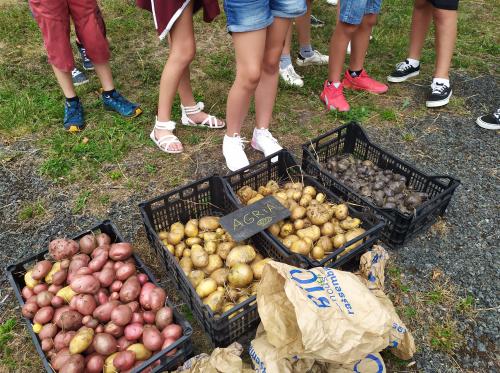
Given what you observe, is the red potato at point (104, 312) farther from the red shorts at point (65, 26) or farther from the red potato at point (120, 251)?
the red shorts at point (65, 26)

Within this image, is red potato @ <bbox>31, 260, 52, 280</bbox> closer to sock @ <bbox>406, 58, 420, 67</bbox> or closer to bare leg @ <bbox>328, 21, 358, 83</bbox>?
bare leg @ <bbox>328, 21, 358, 83</bbox>

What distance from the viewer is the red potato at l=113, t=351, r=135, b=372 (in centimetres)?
174

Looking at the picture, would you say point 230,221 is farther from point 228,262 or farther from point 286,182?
point 286,182

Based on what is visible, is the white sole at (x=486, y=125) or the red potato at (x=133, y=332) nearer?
the red potato at (x=133, y=332)

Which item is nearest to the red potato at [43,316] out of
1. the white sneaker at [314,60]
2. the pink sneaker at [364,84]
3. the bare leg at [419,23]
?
the pink sneaker at [364,84]

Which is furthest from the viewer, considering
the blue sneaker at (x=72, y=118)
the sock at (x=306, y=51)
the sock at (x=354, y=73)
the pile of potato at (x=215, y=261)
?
the sock at (x=306, y=51)

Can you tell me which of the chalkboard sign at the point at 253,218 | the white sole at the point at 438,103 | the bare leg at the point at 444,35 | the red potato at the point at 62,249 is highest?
the bare leg at the point at 444,35

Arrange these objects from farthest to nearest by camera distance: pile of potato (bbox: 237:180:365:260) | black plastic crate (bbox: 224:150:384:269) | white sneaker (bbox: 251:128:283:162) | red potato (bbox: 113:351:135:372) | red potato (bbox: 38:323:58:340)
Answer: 1. white sneaker (bbox: 251:128:283:162)
2. pile of potato (bbox: 237:180:365:260)
3. black plastic crate (bbox: 224:150:384:269)
4. red potato (bbox: 38:323:58:340)
5. red potato (bbox: 113:351:135:372)

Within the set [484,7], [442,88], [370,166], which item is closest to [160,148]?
[370,166]

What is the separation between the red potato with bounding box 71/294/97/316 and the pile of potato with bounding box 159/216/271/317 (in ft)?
1.63

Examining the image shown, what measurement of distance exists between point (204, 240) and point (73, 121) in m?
1.99

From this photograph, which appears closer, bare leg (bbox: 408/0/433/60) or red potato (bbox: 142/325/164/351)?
red potato (bbox: 142/325/164/351)

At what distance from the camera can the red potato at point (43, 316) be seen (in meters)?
1.89

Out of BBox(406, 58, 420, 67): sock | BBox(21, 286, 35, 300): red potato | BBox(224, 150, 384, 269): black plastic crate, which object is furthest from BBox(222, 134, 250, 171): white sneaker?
BBox(406, 58, 420, 67): sock
